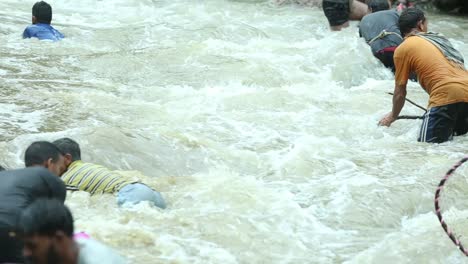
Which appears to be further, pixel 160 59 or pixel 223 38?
pixel 223 38

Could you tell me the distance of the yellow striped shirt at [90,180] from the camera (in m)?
5.19

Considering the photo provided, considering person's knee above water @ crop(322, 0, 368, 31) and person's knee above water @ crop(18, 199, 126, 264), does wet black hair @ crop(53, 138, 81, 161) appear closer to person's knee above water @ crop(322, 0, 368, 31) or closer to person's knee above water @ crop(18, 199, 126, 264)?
person's knee above water @ crop(18, 199, 126, 264)

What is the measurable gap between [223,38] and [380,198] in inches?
243

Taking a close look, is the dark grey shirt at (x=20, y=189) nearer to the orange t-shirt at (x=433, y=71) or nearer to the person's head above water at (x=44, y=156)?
the person's head above water at (x=44, y=156)

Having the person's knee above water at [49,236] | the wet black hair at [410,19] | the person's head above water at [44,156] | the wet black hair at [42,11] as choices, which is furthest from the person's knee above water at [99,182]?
the wet black hair at [42,11]

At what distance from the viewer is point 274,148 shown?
6891 mm

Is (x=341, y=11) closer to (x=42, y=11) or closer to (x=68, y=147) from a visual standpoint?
(x=42, y=11)

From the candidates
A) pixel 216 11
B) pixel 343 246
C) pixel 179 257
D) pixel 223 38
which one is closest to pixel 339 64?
pixel 223 38

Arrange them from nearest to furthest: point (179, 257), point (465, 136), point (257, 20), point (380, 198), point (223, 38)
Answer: point (179, 257) < point (380, 198) < point (465, 136) < point (223, 38) < point (257, 20)

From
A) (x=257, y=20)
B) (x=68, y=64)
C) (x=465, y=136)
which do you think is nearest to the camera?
(x=465, y=136)

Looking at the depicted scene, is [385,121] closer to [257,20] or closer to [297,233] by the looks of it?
[297,233]

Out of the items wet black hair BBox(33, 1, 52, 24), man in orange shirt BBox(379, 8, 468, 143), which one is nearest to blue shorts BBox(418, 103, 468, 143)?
man in orange shirt BBox(379, 8, 468, 143)

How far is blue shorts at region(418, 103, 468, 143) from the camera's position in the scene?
6594 mm

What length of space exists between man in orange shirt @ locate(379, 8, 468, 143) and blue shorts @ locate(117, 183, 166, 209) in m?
2.66
